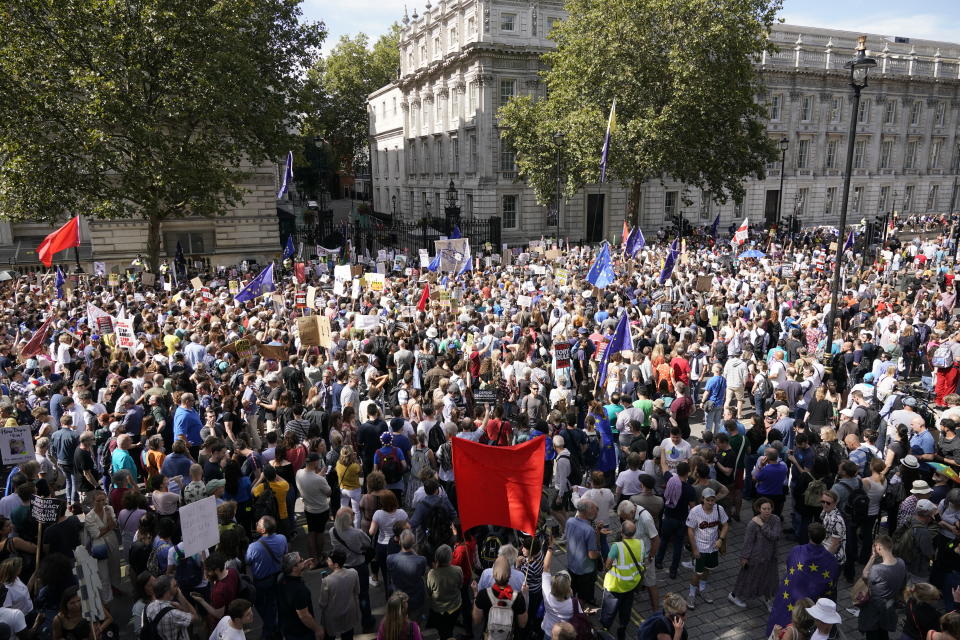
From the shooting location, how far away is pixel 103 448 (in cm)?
923

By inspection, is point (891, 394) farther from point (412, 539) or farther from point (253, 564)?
point (253, 564)

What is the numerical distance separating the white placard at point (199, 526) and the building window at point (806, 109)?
188ft

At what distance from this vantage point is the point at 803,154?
178ft

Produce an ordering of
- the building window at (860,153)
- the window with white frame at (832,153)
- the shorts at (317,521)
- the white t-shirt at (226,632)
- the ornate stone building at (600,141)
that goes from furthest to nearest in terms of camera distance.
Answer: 1. the building window at (860,153)
2. the window with white frame at (832,153)
3. the ornate stone building at (600,141)
4. the shorts at (317,521)
5. the white t-shirt at (226,632)

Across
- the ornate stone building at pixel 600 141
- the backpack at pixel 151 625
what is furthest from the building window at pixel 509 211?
the backpack at pixel 151 625

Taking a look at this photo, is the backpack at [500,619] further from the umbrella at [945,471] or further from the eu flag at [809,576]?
the umbrella at [945,471]

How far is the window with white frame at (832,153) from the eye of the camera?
5531cm

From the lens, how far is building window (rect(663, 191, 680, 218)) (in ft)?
A: 159

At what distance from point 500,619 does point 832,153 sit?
6057cm

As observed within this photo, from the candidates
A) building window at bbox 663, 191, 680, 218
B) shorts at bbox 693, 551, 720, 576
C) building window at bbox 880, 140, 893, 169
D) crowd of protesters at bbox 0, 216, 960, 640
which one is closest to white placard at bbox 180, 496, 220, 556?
crowd of protesters at bbox 0, 216, 960, 640

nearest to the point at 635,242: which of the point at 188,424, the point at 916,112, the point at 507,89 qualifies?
the point at 188,424

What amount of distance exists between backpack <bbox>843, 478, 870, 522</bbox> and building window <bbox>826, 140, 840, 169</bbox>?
55965 millimetres

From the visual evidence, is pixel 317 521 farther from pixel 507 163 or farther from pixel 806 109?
pixel 806 109

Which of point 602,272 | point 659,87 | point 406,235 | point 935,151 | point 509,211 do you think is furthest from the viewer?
point 935,151
